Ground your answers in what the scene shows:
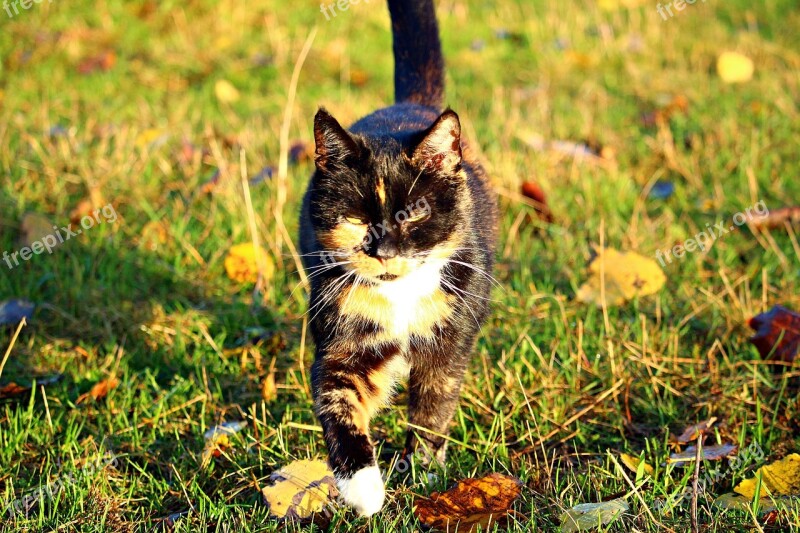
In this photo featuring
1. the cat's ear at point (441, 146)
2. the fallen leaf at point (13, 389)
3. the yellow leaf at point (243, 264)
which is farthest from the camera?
the yellow leaf at point (243, 264)

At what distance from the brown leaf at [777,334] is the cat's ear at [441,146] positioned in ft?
4.46

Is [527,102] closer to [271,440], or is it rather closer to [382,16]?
[382,16]

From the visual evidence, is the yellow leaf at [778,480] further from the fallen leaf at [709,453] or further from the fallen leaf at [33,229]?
the fallen leaf at [33,229]

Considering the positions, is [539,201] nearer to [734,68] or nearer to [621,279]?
[621,279]

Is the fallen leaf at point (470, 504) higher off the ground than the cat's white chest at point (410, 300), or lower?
lower

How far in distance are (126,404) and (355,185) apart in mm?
1229

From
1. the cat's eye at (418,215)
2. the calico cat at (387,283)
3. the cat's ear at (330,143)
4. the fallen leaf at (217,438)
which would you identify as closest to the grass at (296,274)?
the fallen leaf at (217,438)

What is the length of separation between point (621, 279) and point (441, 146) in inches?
54.6

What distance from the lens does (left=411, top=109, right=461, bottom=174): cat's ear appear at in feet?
8.53

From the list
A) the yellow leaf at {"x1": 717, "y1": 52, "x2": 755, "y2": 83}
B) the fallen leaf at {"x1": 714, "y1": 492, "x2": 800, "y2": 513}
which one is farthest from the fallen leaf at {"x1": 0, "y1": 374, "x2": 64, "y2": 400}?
the yellow leaf at {"x1": 717, "y1": 52, "x2": 755, "y2": 83}

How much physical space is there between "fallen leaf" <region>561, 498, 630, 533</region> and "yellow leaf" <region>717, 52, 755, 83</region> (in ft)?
13.9

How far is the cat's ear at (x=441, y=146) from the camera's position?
260 cm

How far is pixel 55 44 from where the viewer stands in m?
6.25

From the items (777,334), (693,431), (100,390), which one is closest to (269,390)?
(100,390)
